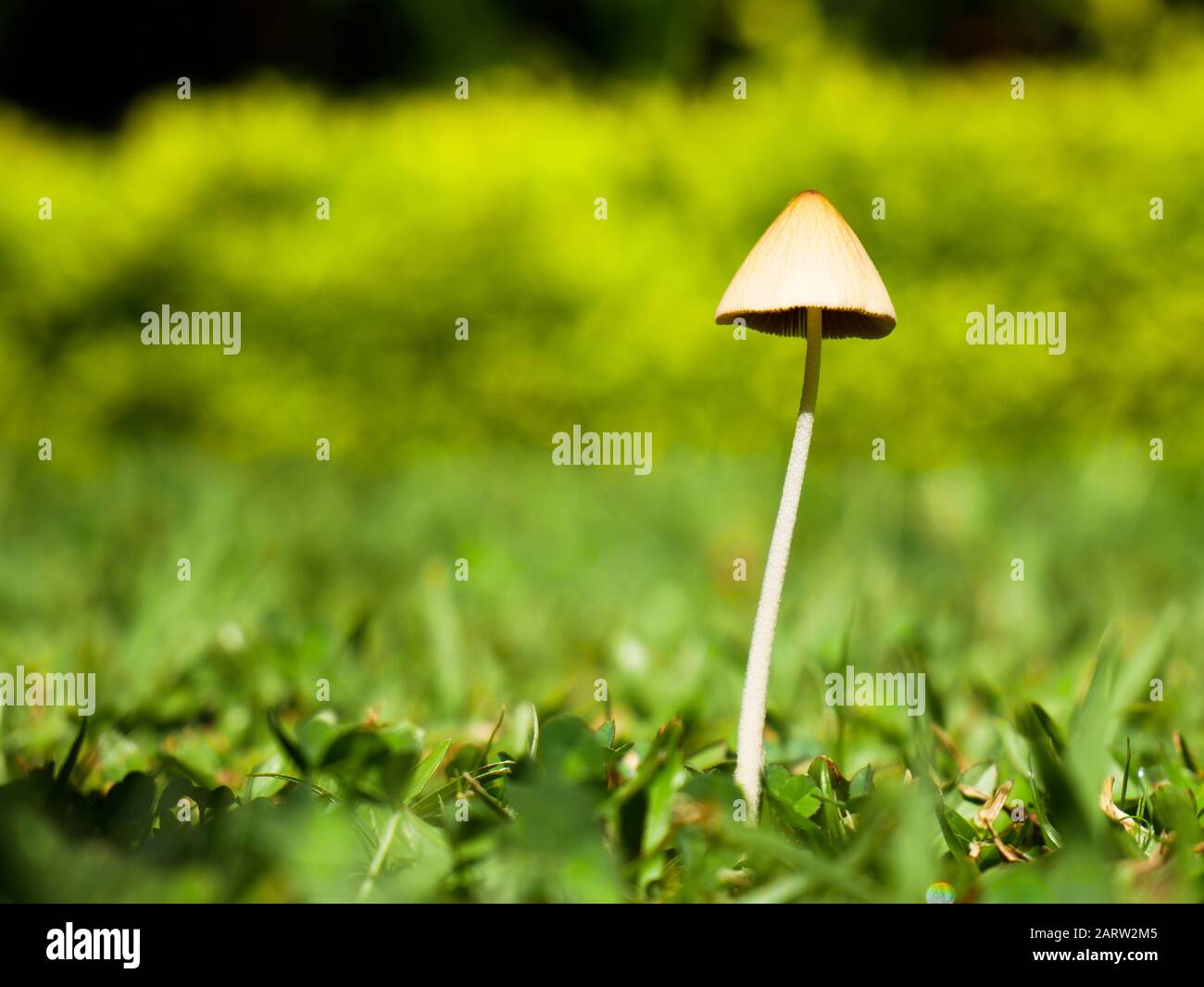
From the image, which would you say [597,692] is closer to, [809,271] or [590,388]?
[809,271]

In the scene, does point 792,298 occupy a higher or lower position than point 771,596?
higher

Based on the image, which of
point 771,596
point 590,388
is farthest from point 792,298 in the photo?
point 590,388

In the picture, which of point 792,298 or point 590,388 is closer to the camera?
point 792,298

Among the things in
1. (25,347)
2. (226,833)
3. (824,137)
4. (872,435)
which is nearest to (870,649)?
(226,833)

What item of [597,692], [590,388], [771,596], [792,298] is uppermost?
[590,388]

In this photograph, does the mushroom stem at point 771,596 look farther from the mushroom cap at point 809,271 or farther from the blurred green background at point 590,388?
the blurred green background at point 590,388

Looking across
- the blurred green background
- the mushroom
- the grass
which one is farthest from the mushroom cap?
the blurred green background
